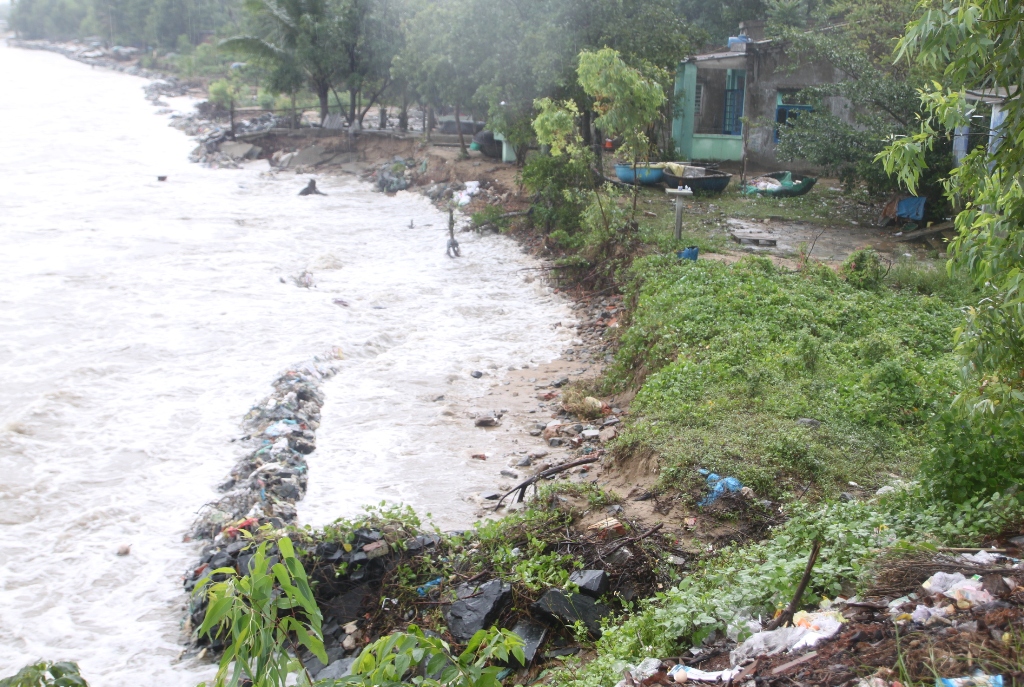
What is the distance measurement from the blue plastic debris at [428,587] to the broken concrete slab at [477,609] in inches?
13.1

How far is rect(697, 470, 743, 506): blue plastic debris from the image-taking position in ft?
18.7

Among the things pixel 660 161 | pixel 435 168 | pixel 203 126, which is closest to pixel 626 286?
pixel 660 161

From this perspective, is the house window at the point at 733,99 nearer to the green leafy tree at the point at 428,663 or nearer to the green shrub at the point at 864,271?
the green shrub at the point at 864,271

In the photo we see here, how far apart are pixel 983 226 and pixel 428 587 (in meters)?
3.91

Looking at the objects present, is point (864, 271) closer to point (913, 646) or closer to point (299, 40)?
point (913, 646)

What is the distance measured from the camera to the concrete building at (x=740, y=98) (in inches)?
791

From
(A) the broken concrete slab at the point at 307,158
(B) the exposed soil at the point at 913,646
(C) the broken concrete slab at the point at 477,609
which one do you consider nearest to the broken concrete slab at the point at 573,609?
(C) the broken concrete slab at the point at 477,609

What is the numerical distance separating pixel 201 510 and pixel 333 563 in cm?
218

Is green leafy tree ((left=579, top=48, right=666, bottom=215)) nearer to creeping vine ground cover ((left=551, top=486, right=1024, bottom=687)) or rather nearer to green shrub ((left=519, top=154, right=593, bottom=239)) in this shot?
green shrub ((left=519, top=154, right=593, bottom=239))

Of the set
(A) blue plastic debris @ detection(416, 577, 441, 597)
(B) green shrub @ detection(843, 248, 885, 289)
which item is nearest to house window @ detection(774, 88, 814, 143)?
(B) green shrub @ detection(843, 248, 885, 289)

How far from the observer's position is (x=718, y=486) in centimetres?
578

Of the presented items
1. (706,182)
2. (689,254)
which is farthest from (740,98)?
(689,254)

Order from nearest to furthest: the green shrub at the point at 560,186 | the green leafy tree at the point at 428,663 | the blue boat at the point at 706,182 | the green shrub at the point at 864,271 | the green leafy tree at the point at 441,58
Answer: the green leafy tree at the point at 428,663, the green shrub at the point at 864,271, the green shrub at the point at 560,186, the blue boat at the point at 706,182, the green leafy tree at the point at 441,58

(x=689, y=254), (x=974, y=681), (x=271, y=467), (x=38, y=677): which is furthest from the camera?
(x=689, y=254)
